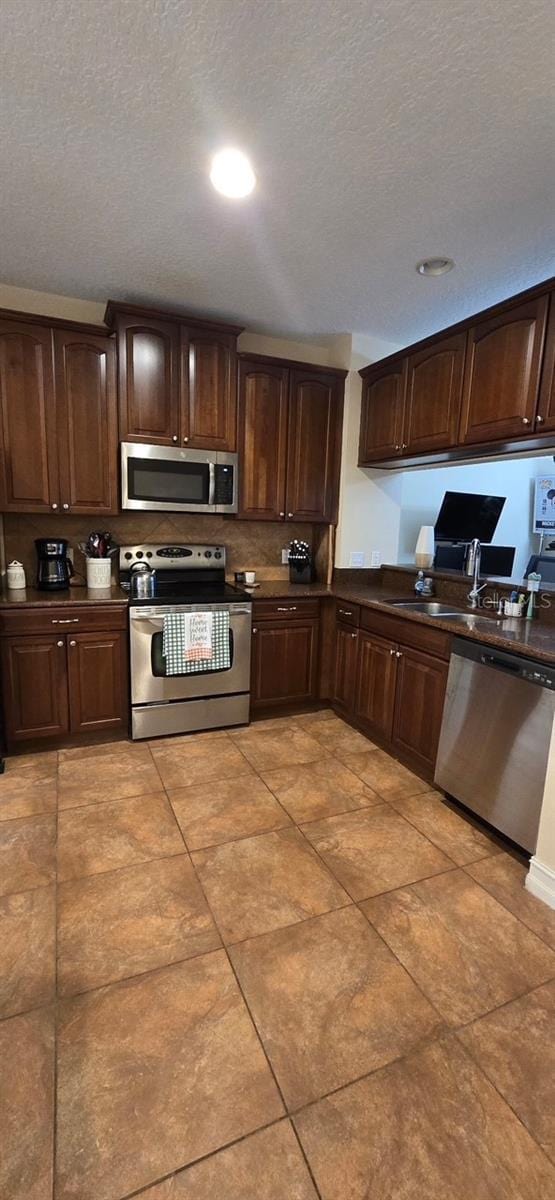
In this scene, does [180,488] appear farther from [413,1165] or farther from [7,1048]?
[413,1165]

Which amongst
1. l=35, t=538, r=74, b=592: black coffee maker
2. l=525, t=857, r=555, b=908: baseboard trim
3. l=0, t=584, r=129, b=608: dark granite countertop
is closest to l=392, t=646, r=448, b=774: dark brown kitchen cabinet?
l=525, t=857, r=555, b=908: baseboard trim

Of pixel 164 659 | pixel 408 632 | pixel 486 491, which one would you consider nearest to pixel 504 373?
pixel 408 632

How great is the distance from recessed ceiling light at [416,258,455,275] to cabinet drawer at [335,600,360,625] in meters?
1.83

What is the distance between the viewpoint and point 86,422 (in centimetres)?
296

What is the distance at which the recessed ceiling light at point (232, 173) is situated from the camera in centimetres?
178

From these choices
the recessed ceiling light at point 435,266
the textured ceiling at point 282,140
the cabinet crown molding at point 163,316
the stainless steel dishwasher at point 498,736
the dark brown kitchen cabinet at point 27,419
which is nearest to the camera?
the textured ceiling at point 282,140

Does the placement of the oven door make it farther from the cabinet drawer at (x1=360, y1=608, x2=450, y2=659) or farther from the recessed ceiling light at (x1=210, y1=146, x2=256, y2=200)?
the recessed ceiling light at (x1=210, y1=146, x2=256, y2=200)

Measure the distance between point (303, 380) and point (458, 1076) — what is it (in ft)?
11.4

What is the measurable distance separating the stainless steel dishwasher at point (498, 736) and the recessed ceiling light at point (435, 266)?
1848 millimetres

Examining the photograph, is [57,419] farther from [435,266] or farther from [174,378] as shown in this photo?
[435,266]

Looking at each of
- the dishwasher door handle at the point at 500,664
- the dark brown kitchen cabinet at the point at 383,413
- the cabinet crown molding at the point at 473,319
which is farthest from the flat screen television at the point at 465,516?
the dishwasher door handle at the point at 500,664

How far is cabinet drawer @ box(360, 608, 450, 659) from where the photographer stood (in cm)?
247

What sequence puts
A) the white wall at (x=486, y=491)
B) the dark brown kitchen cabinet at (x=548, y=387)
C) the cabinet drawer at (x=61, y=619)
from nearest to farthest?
the dark brown kitchen cabinet at (x=548, y=387), the cabinet drawer at (x=61, y=619), the white wall at (x=486, y=491)

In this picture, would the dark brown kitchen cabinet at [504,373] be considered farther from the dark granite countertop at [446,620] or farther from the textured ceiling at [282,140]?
the dark granite countertop at [446,620]
